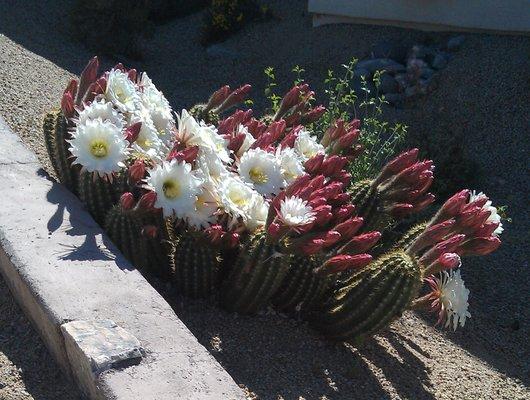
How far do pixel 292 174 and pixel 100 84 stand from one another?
1.00m

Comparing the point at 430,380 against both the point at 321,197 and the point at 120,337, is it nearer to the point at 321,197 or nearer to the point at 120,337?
the point at 321,197

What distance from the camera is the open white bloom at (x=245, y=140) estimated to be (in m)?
4.07

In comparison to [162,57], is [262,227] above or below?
below

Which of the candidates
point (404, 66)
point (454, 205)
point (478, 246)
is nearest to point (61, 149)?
point (454, 205)

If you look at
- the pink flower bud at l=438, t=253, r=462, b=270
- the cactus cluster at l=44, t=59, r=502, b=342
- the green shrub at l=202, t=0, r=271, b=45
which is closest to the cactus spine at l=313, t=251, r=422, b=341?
the cactus cluster at l=44, t=59, r=502, b=342

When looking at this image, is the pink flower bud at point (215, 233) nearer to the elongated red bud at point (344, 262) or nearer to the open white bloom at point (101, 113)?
the elongated red bud at point (344, 262)

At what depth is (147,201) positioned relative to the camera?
350 cm

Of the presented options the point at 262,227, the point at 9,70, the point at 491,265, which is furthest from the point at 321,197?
the point at 9,70

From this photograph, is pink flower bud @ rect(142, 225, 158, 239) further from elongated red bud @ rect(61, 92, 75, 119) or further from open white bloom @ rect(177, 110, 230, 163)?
elongated red bud @ rect(61, 92, 75, 119)

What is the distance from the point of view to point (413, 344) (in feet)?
14.0

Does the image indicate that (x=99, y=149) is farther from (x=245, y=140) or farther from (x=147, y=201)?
(x=245, y=140)

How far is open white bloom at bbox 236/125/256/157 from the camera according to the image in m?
4.07

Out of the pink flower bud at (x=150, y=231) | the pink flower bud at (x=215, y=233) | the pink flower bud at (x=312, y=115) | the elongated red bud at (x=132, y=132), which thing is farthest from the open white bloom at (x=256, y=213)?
the pink flower bud at (x=312, y=115)

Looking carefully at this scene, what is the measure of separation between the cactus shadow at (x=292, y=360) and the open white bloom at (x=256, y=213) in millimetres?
435
